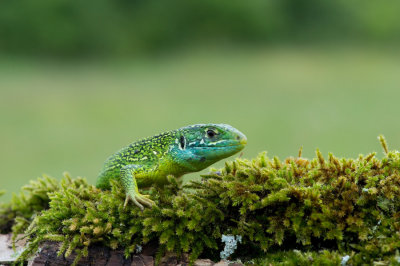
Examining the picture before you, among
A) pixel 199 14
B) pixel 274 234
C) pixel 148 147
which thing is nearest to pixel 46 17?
pixel 199 14

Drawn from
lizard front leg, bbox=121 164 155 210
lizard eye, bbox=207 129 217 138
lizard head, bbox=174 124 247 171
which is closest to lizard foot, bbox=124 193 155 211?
lizard front leg, bbox=121 164 155 210

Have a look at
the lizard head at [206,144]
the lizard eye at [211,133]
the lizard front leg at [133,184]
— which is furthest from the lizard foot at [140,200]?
the lizard eye at [211,133]

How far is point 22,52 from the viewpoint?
22062mm

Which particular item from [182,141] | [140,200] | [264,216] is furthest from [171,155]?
[264,216]

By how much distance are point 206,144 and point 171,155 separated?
1.26 ft

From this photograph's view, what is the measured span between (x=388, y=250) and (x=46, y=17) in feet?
72.5

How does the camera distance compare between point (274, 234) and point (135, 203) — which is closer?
point (274, 234)

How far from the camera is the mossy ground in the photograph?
3094 mm

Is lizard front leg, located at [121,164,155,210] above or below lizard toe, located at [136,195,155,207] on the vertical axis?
above

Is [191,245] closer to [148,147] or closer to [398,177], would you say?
[148,147]

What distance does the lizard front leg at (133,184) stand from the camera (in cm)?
354

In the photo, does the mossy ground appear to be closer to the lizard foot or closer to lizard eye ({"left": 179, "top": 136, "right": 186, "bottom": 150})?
the lizard foot

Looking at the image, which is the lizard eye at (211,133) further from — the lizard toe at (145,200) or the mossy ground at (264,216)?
the lizard toe at (145,200)

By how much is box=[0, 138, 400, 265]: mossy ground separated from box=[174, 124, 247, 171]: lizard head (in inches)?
6.9
